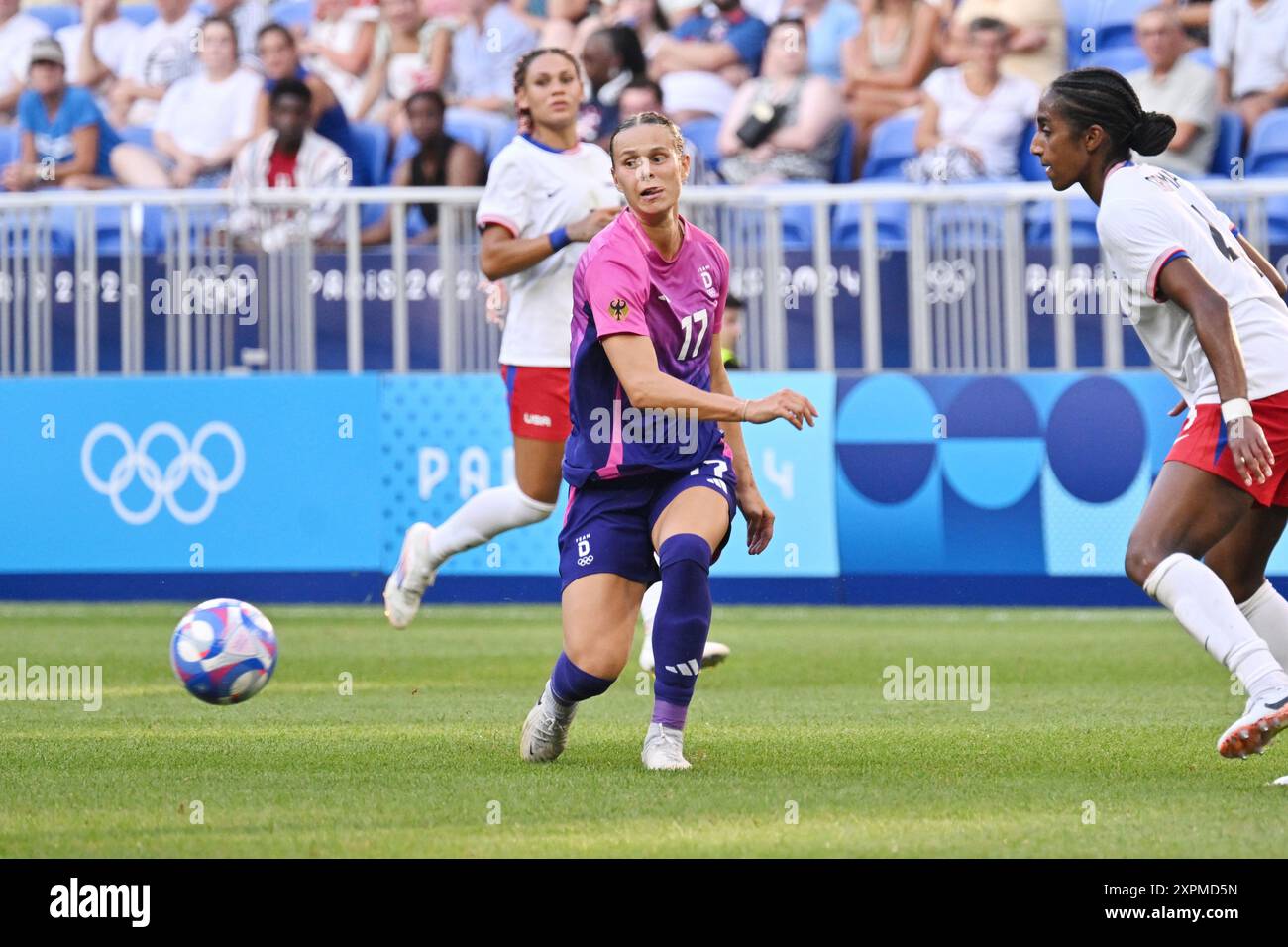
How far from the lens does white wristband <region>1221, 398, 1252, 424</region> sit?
569 cm

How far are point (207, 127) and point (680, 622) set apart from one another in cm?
1232

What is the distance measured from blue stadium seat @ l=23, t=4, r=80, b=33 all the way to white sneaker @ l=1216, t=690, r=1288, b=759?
16204mm

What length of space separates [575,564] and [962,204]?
825 centimetres

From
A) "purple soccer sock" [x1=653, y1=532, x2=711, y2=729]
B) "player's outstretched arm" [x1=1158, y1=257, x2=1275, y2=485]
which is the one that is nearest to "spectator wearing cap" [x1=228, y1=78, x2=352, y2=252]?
"purple soccer sock" [x1=653, y1=532, x2=711, y2=729]

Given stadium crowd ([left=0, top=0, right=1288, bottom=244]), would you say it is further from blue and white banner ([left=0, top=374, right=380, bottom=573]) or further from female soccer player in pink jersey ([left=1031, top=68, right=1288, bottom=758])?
female soccer player in pink jersey ([left=1031, top=68, right=1288, bottom=758])

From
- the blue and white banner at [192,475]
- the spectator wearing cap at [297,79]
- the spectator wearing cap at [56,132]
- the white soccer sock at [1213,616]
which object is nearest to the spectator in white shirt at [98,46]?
the spectator wearing cap at [56,132]

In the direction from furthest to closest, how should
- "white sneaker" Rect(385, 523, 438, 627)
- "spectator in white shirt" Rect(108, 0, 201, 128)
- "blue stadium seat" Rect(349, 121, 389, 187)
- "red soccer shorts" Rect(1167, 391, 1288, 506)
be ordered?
"spectator in white shirt" Rect(108, 0, 201, 128) → "blue stadium seat" Rect(349, 121, 389, 187) → "white sneaker" Rect(385, 523, 438, 627) → "red soccer shorts" Rect(1167, 391, 1288, 506)

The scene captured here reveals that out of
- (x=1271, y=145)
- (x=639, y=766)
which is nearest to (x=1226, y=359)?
(x=639, y=766)

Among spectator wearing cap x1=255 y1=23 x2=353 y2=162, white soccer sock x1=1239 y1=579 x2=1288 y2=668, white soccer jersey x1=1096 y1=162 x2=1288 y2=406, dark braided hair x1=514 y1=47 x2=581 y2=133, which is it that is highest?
spectator wearing cap x1=255 y1=23 x2=353 y2=162

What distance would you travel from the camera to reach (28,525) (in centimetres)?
1425

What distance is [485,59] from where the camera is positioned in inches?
698

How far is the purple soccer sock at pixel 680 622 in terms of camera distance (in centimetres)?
620

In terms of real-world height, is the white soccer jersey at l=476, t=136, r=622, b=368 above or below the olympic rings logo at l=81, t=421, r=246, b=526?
above
